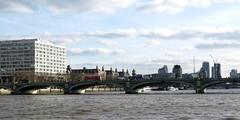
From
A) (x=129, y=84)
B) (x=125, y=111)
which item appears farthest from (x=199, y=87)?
(x=125, y=111)

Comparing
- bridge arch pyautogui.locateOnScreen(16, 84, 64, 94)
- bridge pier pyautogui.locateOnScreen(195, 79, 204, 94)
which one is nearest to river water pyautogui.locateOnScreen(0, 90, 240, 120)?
bridge pier pyautogui.locateOnScreen(195, 79, 204, 94)

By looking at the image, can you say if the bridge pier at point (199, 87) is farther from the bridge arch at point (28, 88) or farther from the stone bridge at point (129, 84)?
the bridge arch at point (28, 88)

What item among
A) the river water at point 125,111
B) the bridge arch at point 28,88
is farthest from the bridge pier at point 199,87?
the river water at point 125,111

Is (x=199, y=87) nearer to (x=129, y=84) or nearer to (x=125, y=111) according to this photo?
(x=129, y=84)

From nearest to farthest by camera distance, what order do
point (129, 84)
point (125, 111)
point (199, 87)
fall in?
point (125, 111) < point (199, 87) < point (129, 84)

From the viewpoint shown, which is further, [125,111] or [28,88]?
[28,88]

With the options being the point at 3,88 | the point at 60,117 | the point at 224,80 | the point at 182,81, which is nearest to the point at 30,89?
the point at 3,88

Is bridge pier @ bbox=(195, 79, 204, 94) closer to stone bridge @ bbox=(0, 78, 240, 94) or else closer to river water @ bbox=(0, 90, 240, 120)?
stone bridge @ bbox=(0, 78, 240, 94)

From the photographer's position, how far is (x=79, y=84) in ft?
544

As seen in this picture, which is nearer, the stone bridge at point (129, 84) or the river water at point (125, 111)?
the river water at point (125, 111)

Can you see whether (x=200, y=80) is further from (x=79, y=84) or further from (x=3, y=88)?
(x=3, y=88)

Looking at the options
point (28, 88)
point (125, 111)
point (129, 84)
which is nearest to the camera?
point (125, 111)

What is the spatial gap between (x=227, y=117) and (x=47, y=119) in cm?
1683

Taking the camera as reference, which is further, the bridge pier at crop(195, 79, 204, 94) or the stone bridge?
the stone bridge
